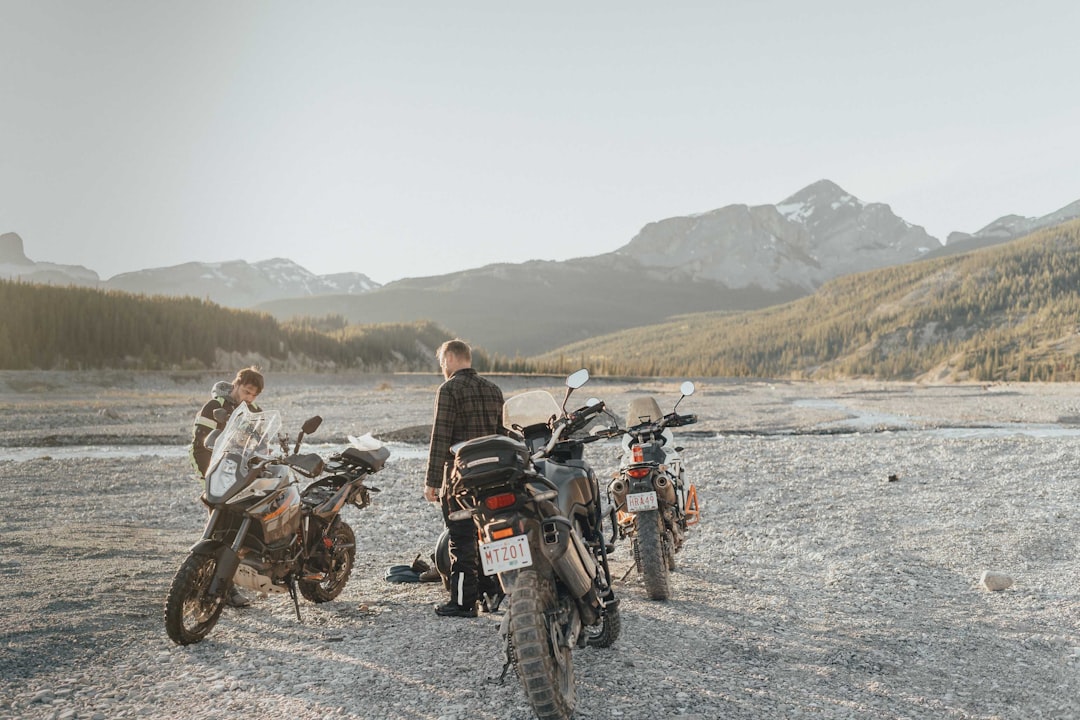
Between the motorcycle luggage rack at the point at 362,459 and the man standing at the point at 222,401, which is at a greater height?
the man standing at the point at 222,401

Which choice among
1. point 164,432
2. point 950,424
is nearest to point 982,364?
point 950,424

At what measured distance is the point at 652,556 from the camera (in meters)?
6.50

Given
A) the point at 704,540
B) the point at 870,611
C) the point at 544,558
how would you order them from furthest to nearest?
the point at 704,540 < the point at 870,611 < the point at 544,558

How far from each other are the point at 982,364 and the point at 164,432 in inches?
3684

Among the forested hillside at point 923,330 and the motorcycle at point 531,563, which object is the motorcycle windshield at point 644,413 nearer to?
the motorcycle at point 531,563

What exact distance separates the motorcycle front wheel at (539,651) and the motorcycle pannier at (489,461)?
0.55m

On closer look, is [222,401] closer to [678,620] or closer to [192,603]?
[192,603]

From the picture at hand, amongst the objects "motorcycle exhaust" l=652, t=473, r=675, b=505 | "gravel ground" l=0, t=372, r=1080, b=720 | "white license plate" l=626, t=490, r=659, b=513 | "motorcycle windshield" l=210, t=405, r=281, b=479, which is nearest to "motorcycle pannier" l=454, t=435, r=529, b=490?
"gravel ground" l=0, t=372, r=1080, b=720

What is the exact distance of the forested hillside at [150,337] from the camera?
42625mm

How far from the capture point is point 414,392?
46.1 meters

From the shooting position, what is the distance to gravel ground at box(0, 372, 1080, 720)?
4.45 m

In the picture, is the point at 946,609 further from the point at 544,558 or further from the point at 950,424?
the point at 950,424

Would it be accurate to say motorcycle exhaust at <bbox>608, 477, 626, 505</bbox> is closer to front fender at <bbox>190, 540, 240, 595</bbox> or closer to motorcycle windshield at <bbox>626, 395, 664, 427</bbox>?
motorcycle windshield at <bbox>626, 395, 664, 427</bbox>

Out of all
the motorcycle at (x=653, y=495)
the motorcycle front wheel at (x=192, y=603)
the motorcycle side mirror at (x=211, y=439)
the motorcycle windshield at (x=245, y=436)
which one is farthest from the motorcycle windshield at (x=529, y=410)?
the motorcycle front wheel at (x=192, y=603)
